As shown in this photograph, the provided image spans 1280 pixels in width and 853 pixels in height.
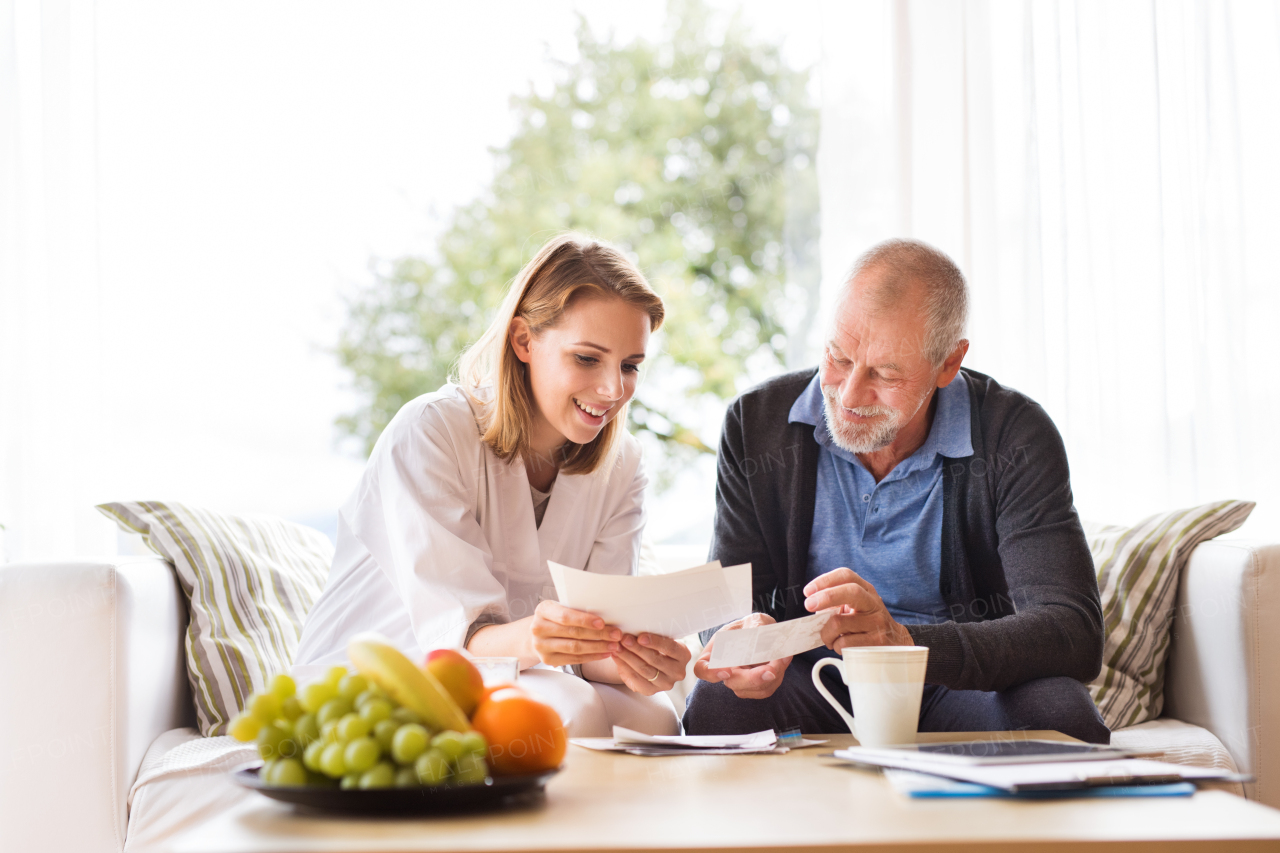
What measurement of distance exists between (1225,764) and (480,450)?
146cm

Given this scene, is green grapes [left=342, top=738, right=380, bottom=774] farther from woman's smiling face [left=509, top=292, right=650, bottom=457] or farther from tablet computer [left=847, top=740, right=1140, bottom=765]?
woman's smiling face [left=509, top=292, right=650, bottom=457]

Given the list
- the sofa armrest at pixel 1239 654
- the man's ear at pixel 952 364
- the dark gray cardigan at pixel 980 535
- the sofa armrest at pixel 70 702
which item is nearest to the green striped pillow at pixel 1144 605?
the sofa armrest at pixel 1239 654

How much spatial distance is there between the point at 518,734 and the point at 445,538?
81 centimetres

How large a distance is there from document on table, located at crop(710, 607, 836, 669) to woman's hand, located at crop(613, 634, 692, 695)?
151mm

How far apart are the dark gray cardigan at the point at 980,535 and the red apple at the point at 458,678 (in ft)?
2.65

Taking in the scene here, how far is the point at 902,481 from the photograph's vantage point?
1.88m

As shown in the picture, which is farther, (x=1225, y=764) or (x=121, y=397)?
(x=121, y=397)

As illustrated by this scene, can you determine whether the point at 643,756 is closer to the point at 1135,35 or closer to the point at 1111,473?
the point at 1111,473

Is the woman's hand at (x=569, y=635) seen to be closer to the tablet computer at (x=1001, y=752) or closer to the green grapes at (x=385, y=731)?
the tablet computer at (x=1001, y=752)

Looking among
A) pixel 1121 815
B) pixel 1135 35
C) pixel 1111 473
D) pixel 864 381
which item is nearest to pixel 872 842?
pixel 1121 815

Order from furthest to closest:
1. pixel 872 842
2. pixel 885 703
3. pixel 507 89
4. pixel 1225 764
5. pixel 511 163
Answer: pixel 511 163 < pixel 507 89 < pixel 1225 764 < pixel 885 703 < pixel 872 842

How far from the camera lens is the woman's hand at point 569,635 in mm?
1324

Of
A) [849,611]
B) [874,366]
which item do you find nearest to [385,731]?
[849,611]

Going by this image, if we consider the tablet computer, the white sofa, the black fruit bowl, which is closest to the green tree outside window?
the white sofa
